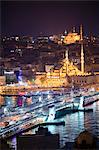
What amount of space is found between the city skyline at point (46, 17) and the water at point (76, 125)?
840 mm

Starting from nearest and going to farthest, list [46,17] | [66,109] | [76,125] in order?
[46,17] < [76,125] < [66,109]

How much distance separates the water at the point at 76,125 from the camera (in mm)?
4965

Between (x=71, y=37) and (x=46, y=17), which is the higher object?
(x=46, y=17)

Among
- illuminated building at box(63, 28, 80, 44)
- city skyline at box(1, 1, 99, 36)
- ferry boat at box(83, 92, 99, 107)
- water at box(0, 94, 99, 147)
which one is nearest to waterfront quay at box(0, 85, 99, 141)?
ferry boat at box(83, 92, 99, 107)

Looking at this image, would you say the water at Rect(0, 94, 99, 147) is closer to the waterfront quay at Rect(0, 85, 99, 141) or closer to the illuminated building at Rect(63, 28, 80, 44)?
the waterfront quay at Rect(0, 85, 99, 141)

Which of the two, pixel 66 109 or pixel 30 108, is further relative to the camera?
pixel 66 109

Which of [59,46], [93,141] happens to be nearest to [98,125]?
[93,141]

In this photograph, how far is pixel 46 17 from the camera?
4953 mm

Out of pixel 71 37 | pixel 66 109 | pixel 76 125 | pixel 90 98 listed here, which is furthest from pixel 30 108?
pixel 71 37

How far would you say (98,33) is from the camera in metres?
4.99

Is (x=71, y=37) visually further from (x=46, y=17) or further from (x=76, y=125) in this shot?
(x=76, y=125)

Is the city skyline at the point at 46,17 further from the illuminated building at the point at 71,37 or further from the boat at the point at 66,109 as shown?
the boat at the point at 66,109

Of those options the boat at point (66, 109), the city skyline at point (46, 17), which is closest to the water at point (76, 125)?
the boat at point (66, 109)

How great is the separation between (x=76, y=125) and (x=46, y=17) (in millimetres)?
1118
